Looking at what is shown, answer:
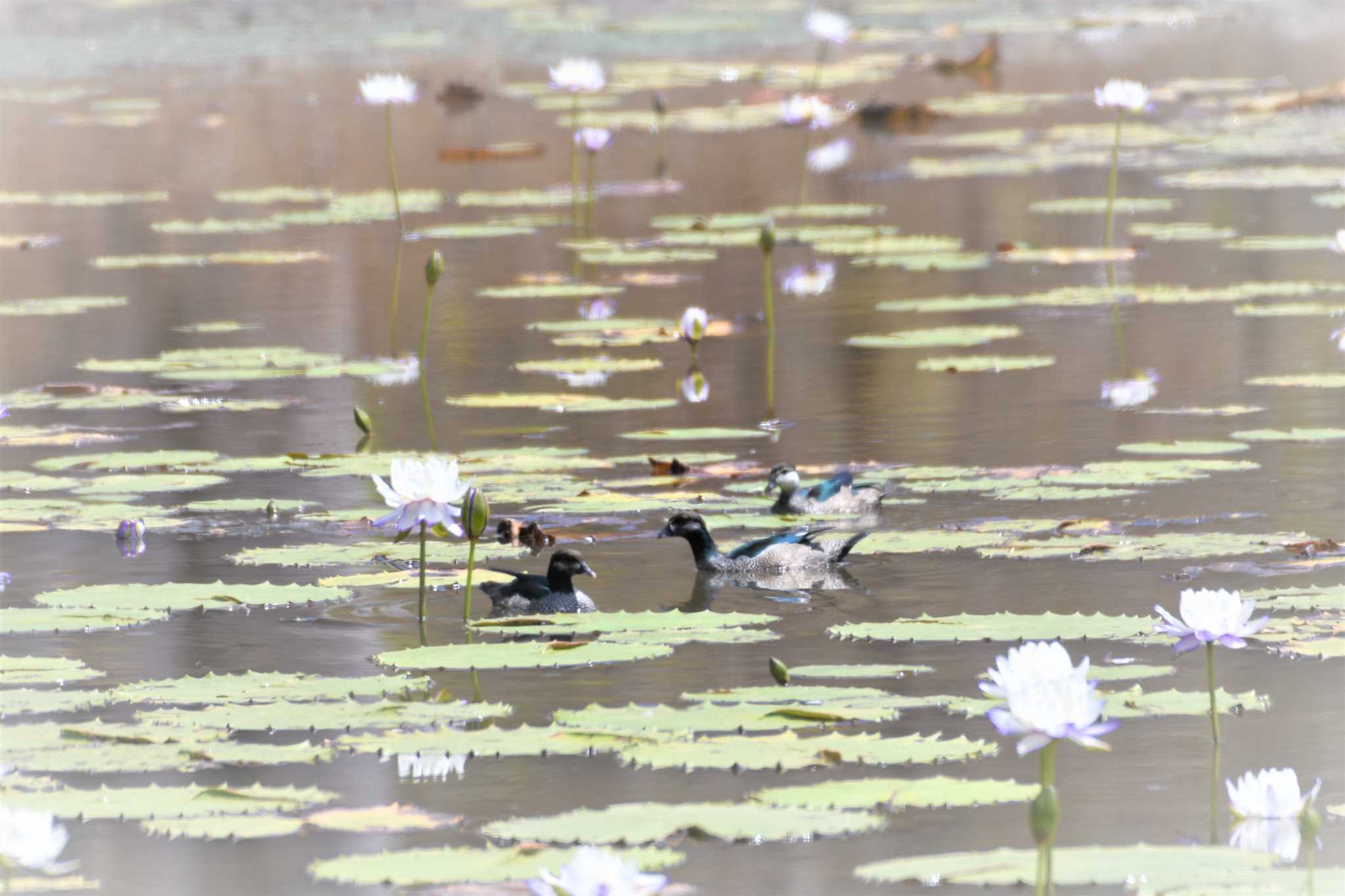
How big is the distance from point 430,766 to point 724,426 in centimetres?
364

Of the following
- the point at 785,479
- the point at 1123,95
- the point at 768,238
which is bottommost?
the point at 785,479

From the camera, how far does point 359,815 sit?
11.8ft

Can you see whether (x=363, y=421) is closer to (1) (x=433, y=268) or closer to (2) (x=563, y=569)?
(1) (x=433, y=268)

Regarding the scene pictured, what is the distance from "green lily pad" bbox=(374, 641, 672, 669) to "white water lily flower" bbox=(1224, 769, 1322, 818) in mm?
1460

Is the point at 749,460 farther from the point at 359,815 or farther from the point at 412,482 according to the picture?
the point at 359,815

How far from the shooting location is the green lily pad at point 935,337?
8781 millimetres

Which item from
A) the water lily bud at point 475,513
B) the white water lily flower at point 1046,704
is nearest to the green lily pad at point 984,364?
the water lily bud at point 475,513

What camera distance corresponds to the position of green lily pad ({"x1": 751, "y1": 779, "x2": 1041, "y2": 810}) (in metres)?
3.48

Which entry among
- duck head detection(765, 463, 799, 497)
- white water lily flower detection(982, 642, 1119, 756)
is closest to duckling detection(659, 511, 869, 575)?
duck head detection(765, 463, 799, 497)

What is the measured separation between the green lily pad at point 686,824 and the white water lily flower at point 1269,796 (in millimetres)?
517

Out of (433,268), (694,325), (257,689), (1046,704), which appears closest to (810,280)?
(694,325)

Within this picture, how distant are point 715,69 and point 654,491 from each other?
17494mm

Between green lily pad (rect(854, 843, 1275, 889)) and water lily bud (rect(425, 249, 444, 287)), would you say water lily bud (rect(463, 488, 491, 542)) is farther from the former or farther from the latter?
water lily bud (rect(425, 249, 444, 287))

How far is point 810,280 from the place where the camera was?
11.0m
